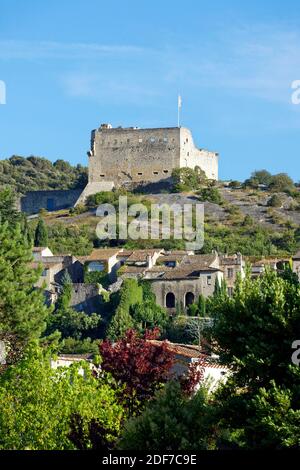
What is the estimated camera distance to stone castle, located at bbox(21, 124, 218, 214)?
302 feet

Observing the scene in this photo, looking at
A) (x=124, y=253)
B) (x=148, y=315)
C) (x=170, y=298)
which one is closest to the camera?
(x=148, y=315)

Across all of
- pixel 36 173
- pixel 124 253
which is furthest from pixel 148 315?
pixel 36 173

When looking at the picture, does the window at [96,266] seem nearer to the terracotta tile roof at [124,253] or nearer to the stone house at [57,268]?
the stone house at [57,268]

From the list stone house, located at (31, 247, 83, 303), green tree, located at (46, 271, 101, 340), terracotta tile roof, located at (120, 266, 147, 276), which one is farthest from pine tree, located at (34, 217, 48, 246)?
green tree, located at (46, 271, 101, 340)

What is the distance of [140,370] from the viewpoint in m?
24.5

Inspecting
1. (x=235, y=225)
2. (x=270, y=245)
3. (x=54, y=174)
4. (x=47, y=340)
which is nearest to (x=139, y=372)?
(x=47, y=340)

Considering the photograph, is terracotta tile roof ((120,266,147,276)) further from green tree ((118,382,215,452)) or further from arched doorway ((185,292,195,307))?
green tree ((118,382,215,452))

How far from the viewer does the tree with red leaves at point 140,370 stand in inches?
967

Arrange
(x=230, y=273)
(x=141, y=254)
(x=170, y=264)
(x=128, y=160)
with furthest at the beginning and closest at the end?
1. (x=128, y=160)
2. (x=141, y=254)
3. (x=170, y=264)
4. (x=230, y=273)

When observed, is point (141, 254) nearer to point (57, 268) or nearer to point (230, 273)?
point (57, 268)

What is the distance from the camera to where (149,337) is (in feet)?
84.5
